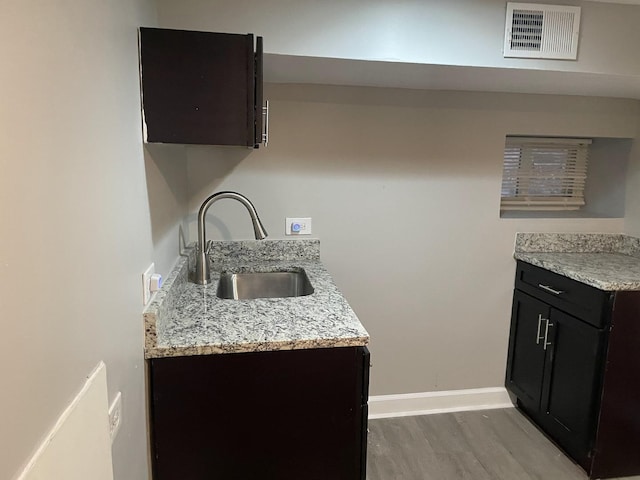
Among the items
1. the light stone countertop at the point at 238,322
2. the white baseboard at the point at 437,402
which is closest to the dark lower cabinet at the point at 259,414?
the light stone countertop at the point at 238,322

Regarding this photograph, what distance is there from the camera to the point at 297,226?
241 centimetres

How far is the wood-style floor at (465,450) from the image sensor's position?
2168 mm

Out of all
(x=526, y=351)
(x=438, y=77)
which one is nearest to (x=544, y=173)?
(x=526, y=351)

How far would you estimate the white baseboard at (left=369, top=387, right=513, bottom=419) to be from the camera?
2.66 m

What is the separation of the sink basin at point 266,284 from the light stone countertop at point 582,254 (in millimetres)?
1346

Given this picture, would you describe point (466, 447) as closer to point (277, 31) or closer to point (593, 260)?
point (593, 260)

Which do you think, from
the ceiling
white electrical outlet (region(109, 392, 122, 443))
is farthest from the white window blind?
white electrical outlet (region(109, 392, 122, 443))

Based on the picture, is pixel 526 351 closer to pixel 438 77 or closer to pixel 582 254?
pixel 582 254

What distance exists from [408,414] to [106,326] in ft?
7.01

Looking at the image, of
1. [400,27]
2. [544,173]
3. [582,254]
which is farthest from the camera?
[544,173]

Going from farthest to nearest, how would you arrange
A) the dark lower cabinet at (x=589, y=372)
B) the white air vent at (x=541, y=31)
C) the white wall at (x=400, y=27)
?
the dark lower cabinet at (x=589, y=372)
the white air vent at (x=541, y=31)
the white wall at (x=400, y=27)

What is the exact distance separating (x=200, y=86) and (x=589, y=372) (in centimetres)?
213

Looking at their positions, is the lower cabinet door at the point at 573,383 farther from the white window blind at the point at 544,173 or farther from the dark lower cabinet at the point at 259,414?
the dark lower cabinet at the point at 259,414

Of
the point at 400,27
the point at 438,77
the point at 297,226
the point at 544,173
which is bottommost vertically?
the point at 297,226
